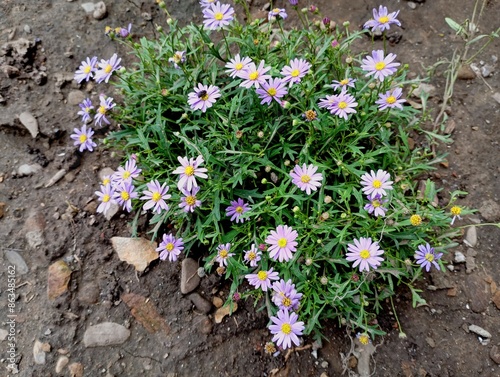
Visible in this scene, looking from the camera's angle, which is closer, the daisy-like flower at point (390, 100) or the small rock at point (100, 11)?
the daisy-like flower at point (390, 100)

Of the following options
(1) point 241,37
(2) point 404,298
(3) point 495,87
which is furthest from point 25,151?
(3) point 495,87

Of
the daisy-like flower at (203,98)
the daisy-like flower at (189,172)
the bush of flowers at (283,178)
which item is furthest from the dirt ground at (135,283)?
the daisy-like flower at (203,98)

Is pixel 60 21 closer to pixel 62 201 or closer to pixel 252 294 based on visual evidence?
pixel 62 201

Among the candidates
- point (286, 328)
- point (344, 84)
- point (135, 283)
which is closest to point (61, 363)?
point (135, 283)

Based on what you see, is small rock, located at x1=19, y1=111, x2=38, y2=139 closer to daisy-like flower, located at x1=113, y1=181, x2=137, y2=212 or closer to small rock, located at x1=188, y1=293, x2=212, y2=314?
daisy-like flower, located at x1=113, y1=181, x2=137, y2=212

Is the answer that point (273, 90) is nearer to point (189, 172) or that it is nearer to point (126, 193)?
point (189, 172)

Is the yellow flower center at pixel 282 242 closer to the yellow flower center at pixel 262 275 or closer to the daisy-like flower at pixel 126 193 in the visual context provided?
the yellow flower center at pixel 262 275

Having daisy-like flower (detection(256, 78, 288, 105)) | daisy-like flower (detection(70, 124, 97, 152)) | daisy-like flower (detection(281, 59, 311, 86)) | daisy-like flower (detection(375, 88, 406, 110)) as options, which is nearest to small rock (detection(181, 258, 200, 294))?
daisy-like flower (detection(70, 124, 97, 152))
